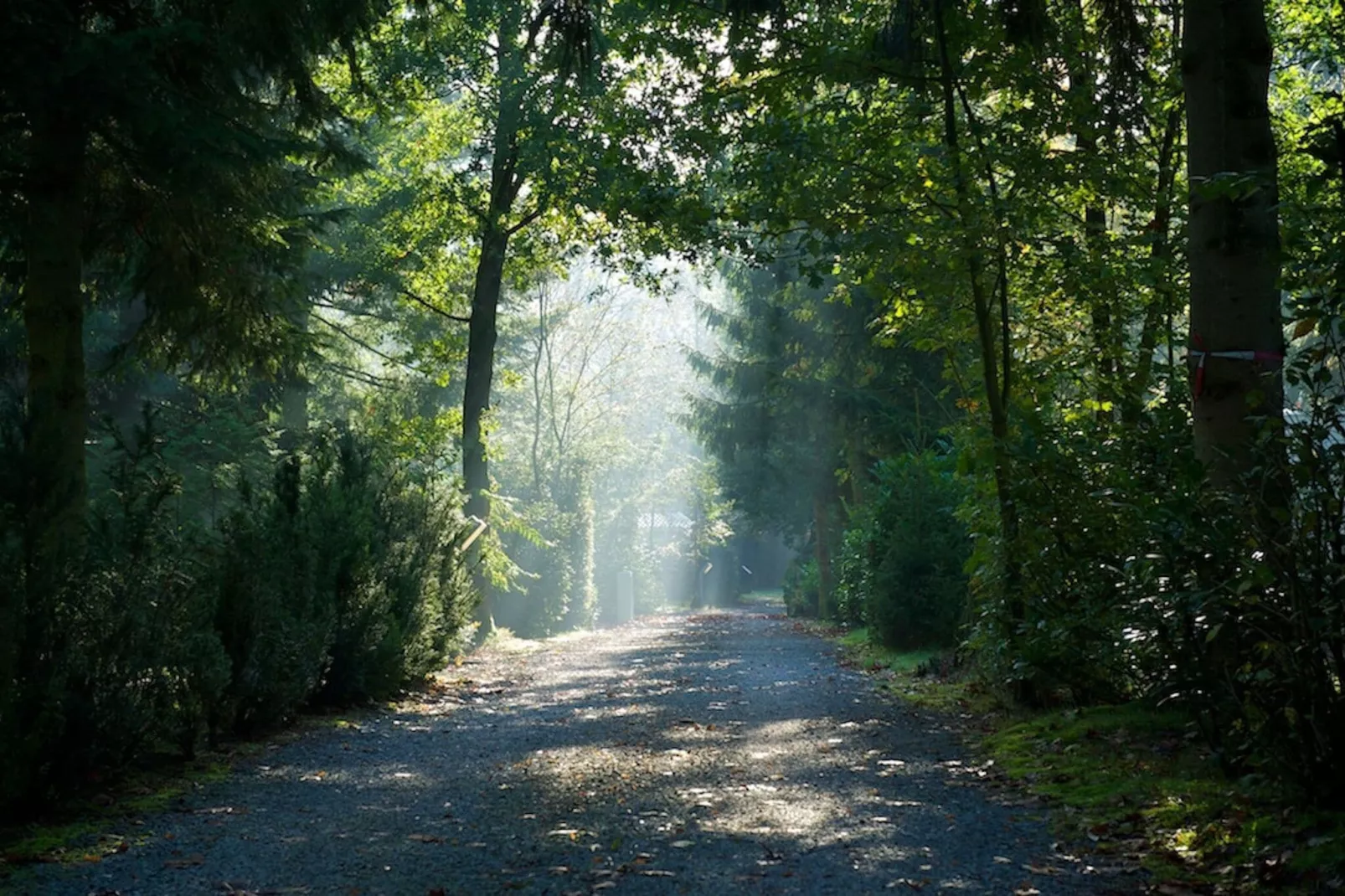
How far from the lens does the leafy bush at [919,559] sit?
16461 millimetres

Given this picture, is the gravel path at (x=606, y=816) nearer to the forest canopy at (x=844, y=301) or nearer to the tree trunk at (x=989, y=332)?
the forest canopy at (x=844, y=301)

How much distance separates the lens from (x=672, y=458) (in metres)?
94.6

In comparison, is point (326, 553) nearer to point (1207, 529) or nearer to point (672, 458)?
point (1207, 529)

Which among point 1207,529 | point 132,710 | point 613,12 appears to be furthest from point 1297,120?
point 132,710

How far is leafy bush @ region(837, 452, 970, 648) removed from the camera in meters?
16.5

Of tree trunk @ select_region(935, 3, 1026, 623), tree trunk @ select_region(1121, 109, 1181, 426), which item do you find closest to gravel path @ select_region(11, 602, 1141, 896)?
tree trunk @ select_region(935, 3, 1026, 623)

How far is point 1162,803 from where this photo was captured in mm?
5785

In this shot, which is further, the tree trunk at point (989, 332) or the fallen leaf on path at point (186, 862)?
the tree trunk at point (989, 332)

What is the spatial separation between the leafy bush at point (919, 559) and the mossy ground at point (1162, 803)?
682 centimetres

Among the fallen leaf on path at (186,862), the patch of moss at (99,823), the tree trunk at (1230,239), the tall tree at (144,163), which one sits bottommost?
the fallen leaf on path at (186,862)

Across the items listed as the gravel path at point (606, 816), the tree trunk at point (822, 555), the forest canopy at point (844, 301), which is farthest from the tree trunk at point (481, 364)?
the tree trunk at point (822, 555)

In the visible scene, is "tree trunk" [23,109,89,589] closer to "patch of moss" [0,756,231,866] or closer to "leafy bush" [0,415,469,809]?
"leafy bush" [0,415,469,809]

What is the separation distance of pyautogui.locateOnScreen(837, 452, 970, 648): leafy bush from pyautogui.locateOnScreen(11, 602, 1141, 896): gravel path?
5719 mm

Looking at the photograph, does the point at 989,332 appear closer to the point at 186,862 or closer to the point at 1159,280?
the point at 1159,280
